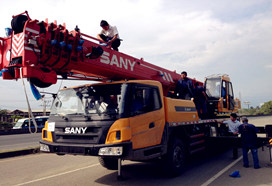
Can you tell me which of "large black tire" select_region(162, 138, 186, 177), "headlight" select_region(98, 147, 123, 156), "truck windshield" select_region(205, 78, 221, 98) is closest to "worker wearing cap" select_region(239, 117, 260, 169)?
"large black tire" select_region(162, 138, 186, 177)

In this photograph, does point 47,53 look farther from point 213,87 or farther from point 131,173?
point 213,87

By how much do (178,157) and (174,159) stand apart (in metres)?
0.27

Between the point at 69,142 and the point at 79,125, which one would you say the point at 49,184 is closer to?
the point at 69,142

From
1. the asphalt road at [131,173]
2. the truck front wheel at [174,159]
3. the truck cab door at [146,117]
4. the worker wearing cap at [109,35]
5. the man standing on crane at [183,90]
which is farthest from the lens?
the man standing on crane at [183,90]

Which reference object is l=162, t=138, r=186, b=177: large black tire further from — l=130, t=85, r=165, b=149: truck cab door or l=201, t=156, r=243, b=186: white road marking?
l=201, t=156, r=243, b=186: white road marking

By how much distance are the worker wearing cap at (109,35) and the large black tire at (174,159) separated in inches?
114


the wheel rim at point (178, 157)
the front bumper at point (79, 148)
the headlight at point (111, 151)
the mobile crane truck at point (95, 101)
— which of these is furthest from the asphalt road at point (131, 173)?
the headlight at point (111, 151)

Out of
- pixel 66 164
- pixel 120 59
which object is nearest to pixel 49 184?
pixel 66 164

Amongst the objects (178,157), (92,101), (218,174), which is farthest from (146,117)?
(218,174)

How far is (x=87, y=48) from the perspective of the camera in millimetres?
5160

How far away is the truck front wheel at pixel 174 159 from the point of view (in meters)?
5.49

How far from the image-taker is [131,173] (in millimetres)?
6125

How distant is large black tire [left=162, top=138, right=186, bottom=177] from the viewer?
18.0ft

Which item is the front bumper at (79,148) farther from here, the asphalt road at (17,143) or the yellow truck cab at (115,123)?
the asphalt road at (17,143)
